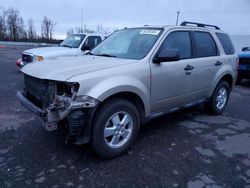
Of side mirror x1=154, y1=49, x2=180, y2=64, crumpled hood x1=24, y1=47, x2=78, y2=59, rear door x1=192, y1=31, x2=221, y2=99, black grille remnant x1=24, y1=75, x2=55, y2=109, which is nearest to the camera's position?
black grille remnant x1=24, y1=75, x2=55, y2=109

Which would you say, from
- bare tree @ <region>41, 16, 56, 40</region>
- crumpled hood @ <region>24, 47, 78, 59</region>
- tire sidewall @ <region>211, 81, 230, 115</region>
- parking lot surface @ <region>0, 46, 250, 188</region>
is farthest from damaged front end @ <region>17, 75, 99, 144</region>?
bare tree @ <region>41, 16, 56, 40</region>

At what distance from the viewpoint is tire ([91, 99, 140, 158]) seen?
2.89 meters

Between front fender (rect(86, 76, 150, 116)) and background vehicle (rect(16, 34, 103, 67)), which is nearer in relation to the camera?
front fender (rect(86, 76, 150, 116))

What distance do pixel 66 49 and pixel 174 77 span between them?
19.2 ft

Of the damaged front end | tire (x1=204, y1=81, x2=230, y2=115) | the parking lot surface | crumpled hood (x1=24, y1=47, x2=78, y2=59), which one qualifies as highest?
crumpled hood (x1=24, y1=47, x2=78, y2=59)

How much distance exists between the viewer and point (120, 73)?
9.98 feet

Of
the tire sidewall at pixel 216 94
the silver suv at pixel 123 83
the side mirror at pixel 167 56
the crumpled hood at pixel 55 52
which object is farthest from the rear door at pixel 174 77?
the crumpled hood at pixel 55 52

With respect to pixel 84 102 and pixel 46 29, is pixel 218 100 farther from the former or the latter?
pixel 46 29

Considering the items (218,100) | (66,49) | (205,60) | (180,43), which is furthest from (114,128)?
(66,49)

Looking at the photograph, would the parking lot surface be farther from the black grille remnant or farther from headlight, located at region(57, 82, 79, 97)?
headlight, located at region(57, 82, 79, 97)

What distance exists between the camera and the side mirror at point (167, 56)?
3314 millimetres

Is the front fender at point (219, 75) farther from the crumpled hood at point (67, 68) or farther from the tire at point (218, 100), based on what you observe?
the crumpled hood at point (67, 68)

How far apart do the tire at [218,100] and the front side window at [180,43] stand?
1401 millimetres

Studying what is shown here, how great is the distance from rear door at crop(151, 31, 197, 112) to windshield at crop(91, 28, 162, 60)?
9.0 inches
